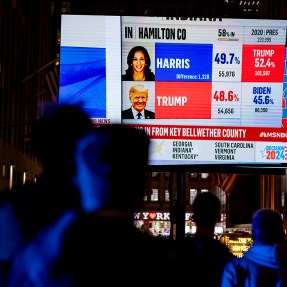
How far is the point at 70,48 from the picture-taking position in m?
11.7

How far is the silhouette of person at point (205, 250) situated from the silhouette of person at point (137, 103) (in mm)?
5790

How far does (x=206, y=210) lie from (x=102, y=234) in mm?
3126

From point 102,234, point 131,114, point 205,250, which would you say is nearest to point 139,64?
point 131,114

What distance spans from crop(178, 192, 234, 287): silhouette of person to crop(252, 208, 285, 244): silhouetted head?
0.88 ft

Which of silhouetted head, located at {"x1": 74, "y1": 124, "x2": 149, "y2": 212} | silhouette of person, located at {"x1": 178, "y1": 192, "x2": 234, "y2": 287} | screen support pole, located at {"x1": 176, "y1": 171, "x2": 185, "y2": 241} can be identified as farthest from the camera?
screen support pole, located at {"x1": 176, "y1": 171, "x2": 185, "y2": 241}

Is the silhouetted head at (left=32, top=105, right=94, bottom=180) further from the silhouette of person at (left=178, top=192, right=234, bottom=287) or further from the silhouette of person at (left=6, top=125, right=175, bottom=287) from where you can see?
the silhouette of person at (left=178, top=192, right=234, bottom=287)

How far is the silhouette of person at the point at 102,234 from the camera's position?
8.92ft

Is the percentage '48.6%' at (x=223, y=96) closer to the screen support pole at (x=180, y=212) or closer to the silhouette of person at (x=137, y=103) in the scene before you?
the silhouette of person at (x=137, y=103)

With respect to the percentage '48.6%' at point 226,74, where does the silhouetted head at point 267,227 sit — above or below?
below

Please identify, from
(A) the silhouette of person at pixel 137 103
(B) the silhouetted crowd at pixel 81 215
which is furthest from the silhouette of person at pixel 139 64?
(B) the silhouetted crowd at pixel 81 215

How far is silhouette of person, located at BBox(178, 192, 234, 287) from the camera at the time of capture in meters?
5.67

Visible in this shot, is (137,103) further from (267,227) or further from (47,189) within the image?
(47,189)

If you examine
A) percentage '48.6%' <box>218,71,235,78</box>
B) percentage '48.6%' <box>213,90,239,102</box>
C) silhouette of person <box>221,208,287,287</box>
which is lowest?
silhouette of person <box>221,208,287,287</box>

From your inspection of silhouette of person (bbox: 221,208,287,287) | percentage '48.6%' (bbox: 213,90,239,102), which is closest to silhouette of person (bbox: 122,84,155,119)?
percentage '48.6%' (bbox: 213,90,239,102)
